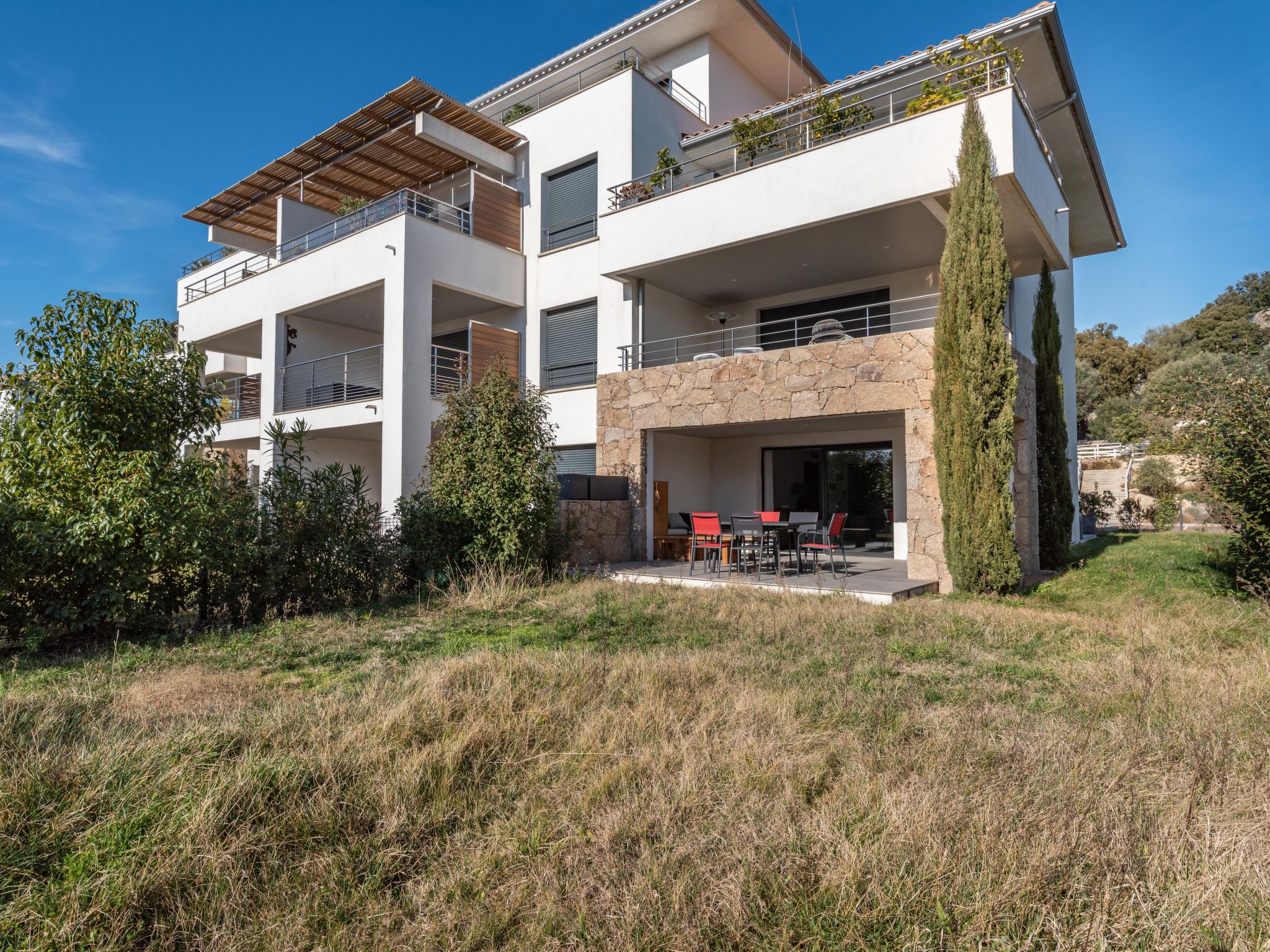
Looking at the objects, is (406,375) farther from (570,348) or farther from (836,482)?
(836,482)

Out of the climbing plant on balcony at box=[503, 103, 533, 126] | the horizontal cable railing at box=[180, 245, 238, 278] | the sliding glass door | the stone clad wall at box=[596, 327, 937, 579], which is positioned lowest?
the sliding glass door

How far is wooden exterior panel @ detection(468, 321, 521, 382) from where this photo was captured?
15.3 metres

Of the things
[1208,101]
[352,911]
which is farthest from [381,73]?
[352,911]

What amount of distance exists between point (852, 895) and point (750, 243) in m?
11.5

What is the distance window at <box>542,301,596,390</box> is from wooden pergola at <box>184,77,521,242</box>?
14.7 ft

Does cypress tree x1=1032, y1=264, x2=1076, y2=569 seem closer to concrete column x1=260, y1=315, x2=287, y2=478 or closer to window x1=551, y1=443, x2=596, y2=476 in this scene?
window x1=551, y1=443, x2=596, y2=476

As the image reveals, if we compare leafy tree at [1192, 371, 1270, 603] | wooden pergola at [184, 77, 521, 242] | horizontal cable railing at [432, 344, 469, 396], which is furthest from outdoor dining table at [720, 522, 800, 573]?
wooden pergola at [184, 77, 521, 242]

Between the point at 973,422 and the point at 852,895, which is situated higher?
the point at 973,422

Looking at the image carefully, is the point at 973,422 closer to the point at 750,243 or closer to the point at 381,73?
the point at 750,243

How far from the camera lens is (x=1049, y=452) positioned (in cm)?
1313

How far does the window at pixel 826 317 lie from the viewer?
1399 cm

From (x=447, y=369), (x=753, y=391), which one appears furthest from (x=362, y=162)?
(x=753, y=391)

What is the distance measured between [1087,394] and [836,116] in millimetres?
36633

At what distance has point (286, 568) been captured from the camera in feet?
26.4
